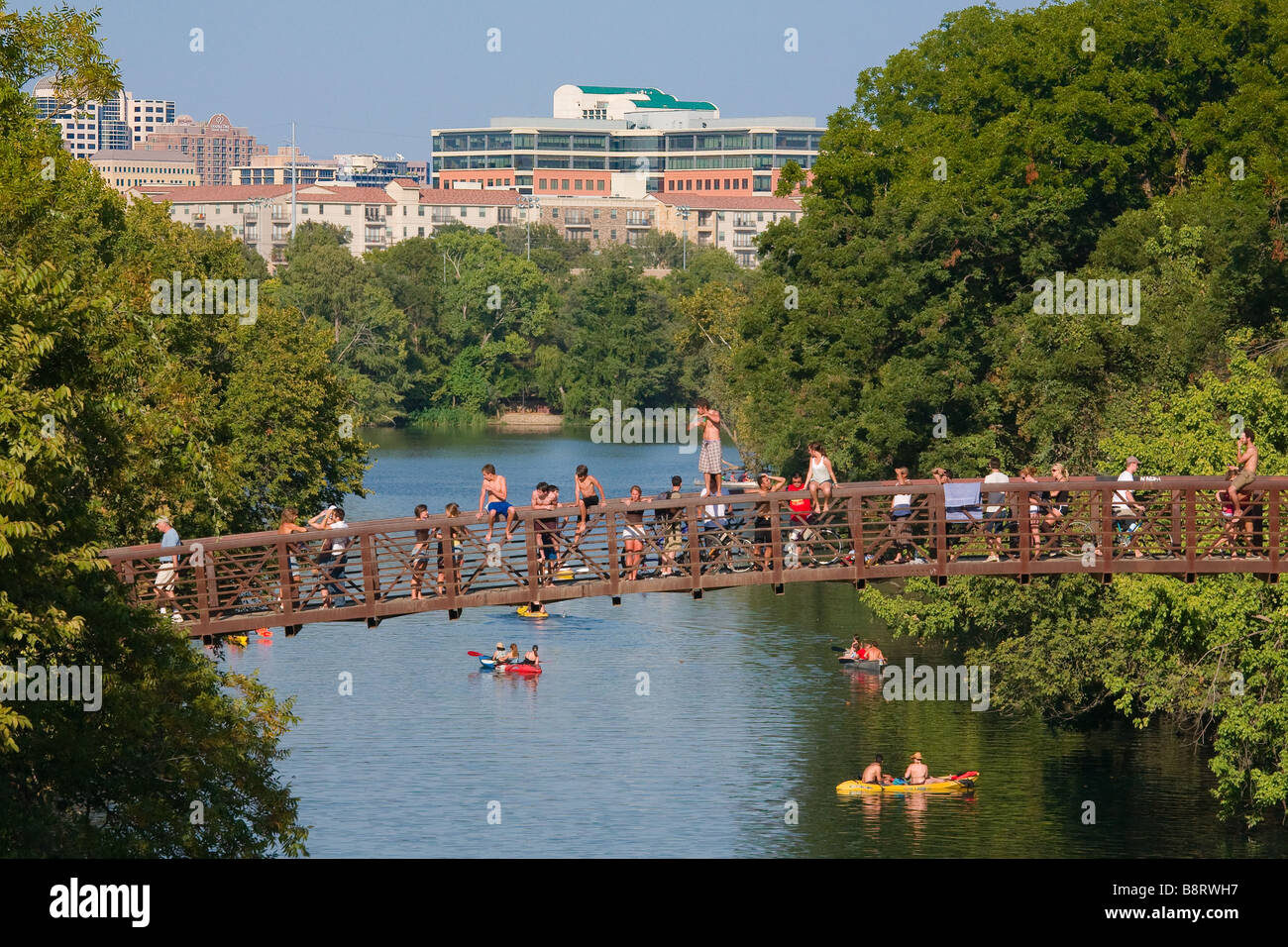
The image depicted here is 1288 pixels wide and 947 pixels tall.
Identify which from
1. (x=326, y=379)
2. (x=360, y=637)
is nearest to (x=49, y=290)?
(x=326, y=379)

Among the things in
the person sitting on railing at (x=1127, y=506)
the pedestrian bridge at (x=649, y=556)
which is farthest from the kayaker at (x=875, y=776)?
the pedestrian bridge at (x=649, y=556)

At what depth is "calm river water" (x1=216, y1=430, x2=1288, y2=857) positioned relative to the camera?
4131 centimetres

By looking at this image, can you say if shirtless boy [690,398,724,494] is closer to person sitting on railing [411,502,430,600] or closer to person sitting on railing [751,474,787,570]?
person sitting on railing [751,474,787,570]

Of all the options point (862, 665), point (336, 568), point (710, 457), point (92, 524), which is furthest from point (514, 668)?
point (92, 524)

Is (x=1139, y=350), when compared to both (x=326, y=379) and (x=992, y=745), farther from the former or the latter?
(x=326, y=379)

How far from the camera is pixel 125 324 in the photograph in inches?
1430

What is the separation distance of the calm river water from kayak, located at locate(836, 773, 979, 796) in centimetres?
39

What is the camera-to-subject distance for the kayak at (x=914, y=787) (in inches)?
1743

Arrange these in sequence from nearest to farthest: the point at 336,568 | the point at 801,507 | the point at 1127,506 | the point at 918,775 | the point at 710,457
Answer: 1. the point at 336,568
2. the point at 801,507
3. the point at 710,457
4. the point at 1127,506
5. the point at 918,775

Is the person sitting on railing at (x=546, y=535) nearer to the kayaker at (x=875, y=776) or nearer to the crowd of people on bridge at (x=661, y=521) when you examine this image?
the crowd of people on bridge at (x=661, y=521)

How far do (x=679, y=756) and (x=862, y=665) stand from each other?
1056cm

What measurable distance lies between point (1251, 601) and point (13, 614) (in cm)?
2357

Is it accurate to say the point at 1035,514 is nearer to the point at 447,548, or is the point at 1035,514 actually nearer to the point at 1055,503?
the point at 1055,503

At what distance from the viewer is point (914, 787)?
44.3 m
